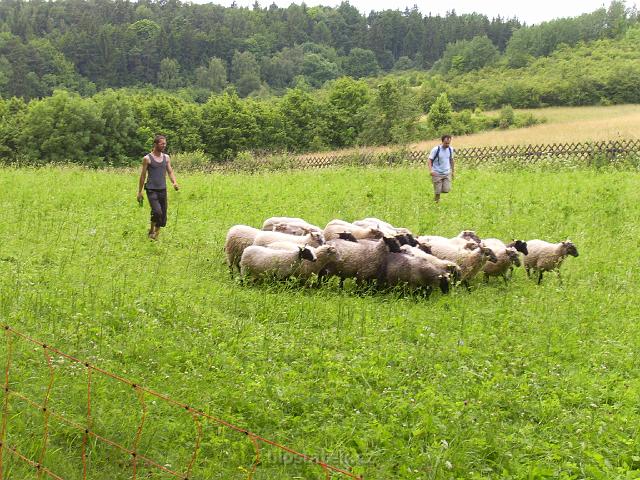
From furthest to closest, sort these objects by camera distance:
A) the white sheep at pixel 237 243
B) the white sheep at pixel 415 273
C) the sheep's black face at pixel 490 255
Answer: the white sheep at pixel 237 243
the sheep's black face at pixel 490 255
the white sheep at pixel 415 273

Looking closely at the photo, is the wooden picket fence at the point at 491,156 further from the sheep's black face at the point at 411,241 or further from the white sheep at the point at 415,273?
the white sheep at the point at 415,273

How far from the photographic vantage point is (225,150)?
271 ft

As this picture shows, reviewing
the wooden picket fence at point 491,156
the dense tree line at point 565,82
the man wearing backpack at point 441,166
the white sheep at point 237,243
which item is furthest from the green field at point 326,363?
the dense tree line at point 565,82

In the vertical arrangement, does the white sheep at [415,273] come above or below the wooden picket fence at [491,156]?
below

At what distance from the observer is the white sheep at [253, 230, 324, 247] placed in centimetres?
1316

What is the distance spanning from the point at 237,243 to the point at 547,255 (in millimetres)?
5854

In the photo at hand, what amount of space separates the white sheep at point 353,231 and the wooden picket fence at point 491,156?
53.3 feet

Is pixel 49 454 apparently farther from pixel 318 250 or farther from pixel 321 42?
pixel 321 42

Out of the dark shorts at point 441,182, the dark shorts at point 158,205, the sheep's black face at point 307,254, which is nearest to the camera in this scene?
the sheep's black face at point 307,254

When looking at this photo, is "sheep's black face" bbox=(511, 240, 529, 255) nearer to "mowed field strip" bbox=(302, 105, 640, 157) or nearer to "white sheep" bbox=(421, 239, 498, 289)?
"white sheep" bbox=(421, 239, 498, 289)

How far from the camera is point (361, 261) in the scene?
488 inches

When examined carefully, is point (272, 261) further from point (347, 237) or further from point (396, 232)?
point (396, 232)

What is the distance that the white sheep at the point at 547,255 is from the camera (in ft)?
44.3

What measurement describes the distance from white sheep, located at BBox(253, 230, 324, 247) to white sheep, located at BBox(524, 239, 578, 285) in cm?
406
